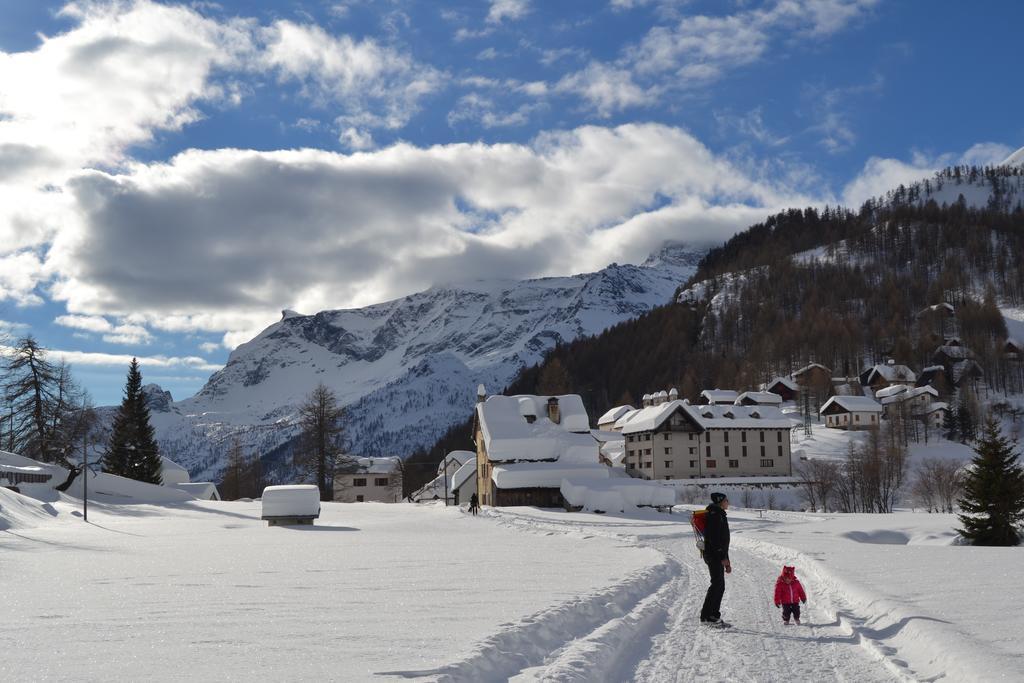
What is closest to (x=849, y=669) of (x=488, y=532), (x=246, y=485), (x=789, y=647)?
(x=789, y=647)

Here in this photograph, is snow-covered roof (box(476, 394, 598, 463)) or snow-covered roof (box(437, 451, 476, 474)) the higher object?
snow-covered roof (box(476, 394, 598, 463))

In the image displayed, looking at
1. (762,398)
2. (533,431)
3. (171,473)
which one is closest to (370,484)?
(171,473)

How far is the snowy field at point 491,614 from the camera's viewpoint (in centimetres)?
904

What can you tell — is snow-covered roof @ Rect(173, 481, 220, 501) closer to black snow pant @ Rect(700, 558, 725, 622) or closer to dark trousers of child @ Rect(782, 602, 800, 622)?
black snow pant @ Rect(700, 558, 725, 622)

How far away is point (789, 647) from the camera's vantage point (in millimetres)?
11250

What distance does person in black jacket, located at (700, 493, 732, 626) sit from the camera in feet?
43.0

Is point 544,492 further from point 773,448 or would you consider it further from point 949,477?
point 773,448

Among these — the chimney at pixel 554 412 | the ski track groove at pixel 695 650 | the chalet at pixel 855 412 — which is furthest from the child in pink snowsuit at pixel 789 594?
the chalet at pixel 855 412

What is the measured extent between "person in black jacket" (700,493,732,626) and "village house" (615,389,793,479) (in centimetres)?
8704

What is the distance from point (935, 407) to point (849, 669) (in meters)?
135

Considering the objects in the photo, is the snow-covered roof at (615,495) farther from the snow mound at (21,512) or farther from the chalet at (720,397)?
the chalet at (720,397)

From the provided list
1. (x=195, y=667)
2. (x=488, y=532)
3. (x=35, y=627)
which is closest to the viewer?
(x=195, y=667)

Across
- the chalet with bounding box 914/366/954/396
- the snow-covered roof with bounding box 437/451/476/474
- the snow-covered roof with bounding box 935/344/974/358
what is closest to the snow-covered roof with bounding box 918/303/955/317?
the snow-covered roof with bounding box 935/344/974/358

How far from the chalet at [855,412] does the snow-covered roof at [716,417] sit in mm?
26222
